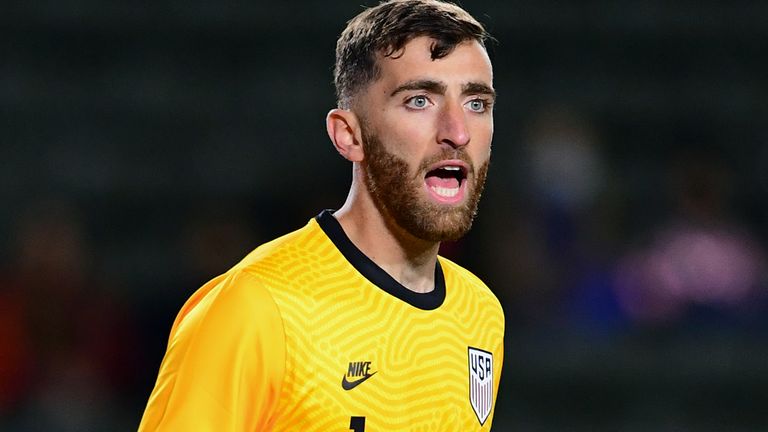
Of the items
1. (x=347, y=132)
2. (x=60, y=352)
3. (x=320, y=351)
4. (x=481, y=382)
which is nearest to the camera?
(x=320, y=351)

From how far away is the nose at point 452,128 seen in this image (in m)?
2.91

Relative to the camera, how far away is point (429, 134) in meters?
2.93

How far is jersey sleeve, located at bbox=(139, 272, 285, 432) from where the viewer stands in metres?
2.65

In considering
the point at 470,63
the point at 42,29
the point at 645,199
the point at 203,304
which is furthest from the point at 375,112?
the point at 42,29

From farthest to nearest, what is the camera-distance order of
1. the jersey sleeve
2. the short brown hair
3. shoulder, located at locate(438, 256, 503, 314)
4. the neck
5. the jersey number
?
shoulder, located at locate(438, 256, 503, 314), the neck, the short brown hair, the jersey number, the jersey sleeve

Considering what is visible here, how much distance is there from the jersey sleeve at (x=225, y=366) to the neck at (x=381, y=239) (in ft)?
1.28

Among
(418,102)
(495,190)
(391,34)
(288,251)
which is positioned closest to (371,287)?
(288,251)

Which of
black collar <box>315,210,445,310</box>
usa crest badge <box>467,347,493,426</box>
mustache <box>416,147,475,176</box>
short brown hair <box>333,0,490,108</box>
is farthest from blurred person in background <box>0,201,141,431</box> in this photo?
mustache <box>416,147,475,176</box>

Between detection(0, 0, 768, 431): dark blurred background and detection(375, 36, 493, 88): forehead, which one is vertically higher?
detection(0, 0, 768, 431): dark blurred background

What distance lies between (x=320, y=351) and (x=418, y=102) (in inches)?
24.5

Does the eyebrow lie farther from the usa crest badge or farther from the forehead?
the usa crest badge

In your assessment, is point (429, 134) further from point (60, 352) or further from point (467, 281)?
point (60, 352)

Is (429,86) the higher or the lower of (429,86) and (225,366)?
the higher

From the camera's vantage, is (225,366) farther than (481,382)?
No
